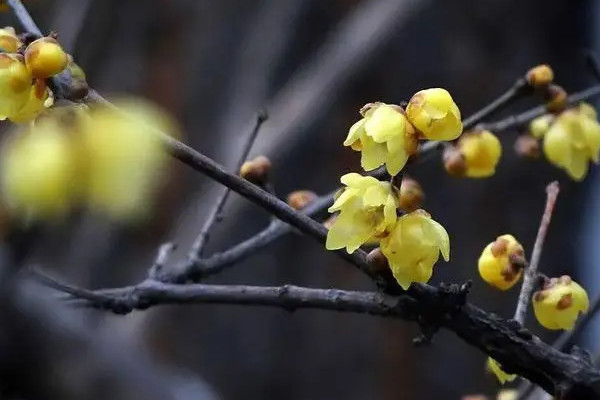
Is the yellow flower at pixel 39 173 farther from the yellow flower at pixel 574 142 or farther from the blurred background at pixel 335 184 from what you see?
the blurred background at pixel 335 184

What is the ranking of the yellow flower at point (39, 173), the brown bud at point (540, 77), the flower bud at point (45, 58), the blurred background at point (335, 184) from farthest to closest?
the blurred background at point (335, 184)
the brown bud at point (540, 77)
the flower bud at point (45, 58)
the yellow flower at point (39, 173)

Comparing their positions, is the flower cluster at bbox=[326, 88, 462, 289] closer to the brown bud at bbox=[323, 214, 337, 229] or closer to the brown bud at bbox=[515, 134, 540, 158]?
the brown bud at bbox=[323, 214, 337, 229]

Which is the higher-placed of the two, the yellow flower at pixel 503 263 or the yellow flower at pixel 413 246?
the yellow flower at pixel 503 263

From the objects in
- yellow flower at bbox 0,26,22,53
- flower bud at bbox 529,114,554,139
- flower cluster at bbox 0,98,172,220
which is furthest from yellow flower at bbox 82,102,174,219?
flower bud at bbox 529,114,554,139

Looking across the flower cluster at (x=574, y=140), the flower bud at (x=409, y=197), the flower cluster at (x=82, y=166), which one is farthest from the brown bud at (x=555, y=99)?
the flower cluster at (x=82, y=166)

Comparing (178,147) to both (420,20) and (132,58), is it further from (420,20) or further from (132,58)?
(132,58)

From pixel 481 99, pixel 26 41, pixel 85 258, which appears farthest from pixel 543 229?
pixel 85 258

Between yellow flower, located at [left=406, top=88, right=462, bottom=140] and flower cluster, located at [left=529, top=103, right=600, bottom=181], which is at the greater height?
flower cluster, located at [left=529, top=103, right=600, bottom=181]
